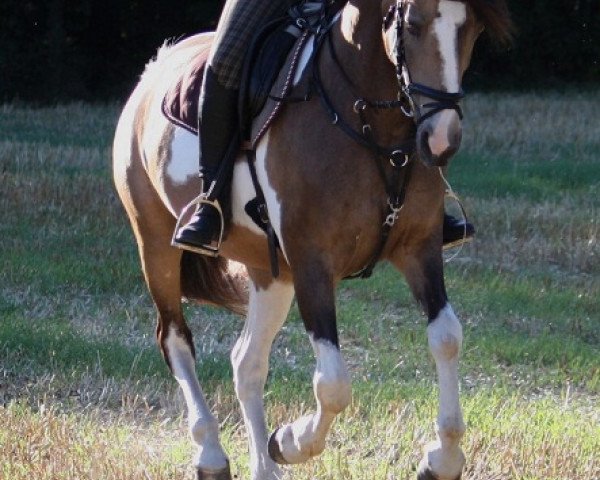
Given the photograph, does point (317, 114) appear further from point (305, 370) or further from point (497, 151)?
point (497, 151)

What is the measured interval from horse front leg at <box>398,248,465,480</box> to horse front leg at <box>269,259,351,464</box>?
33 centimetres

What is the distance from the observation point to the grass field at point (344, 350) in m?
5.56

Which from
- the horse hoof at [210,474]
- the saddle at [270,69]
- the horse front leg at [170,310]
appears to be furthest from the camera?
the horse front leg at [170,310]

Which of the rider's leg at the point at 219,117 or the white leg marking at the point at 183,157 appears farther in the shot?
the white leg marking at the point at 183,157

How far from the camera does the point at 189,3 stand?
26594 millimetres

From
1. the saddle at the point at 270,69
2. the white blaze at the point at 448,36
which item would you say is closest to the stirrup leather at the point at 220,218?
the saddle at the point at 270,69

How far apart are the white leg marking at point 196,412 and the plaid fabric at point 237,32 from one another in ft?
4.66

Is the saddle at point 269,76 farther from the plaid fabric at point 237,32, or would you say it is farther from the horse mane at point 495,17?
the horse mane at point 495,17

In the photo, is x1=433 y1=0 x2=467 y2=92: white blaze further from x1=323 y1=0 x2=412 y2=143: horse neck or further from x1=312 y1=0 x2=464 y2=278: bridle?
x1=323 y1=0 x2=412 y2=143: horse neck

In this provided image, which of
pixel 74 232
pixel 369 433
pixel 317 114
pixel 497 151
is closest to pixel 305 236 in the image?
pixel 317 114

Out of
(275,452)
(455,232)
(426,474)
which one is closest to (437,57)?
(455,232)

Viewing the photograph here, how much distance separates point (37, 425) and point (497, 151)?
11.7m

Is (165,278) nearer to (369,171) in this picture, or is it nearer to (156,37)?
(369,171)

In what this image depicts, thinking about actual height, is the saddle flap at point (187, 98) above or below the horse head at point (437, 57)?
below
